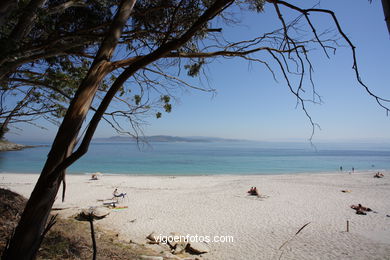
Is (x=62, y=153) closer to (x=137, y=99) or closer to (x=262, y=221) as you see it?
(x=137, y=99)

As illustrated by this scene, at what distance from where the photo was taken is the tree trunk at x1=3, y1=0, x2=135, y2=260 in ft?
2.56

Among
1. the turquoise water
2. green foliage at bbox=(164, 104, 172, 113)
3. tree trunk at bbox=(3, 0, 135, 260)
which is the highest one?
green foliage at bbox=(164, 104, 172, 113)

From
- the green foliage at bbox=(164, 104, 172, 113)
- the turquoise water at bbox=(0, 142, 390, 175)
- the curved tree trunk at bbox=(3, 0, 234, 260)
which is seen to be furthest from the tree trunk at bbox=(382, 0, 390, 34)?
the green foliage at bbox=(164, 104, 172, 113)

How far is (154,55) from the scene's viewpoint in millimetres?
831

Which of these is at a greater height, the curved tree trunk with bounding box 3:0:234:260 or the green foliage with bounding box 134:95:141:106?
the green foliage with bounding box 134:95:141:106

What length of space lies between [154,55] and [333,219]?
10.8m

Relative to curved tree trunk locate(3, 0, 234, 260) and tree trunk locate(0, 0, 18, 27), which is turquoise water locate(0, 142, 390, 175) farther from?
curved tree trunk locate(3, 0, 234, 260)

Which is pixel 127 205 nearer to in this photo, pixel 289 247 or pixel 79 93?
pixel 289 247

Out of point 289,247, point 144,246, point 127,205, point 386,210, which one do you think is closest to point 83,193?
point 127,205

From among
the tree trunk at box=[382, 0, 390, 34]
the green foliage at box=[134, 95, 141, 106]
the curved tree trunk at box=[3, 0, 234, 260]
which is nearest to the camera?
the tree trunk at box=[382, 0, 390, 34]

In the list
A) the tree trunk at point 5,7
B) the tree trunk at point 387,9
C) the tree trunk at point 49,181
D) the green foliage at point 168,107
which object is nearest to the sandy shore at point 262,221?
the green foliage at point 168,107

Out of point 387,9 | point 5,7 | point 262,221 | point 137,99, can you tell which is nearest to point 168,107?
point 137,99

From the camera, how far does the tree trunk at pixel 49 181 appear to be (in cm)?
78

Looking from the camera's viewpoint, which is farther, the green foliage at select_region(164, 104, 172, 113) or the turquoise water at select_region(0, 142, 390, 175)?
the turquoise water at select_region(0, 142, 390, 175)
